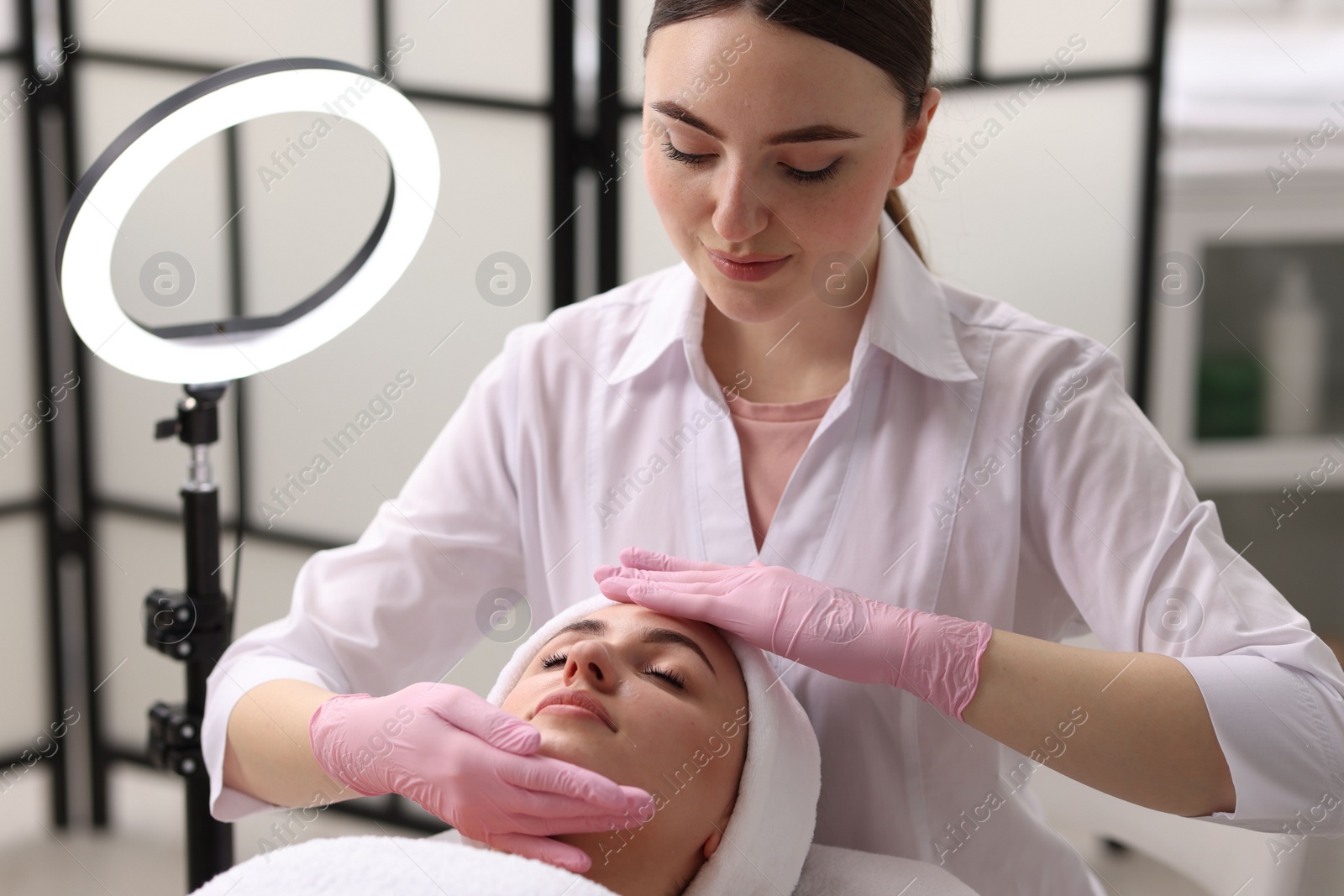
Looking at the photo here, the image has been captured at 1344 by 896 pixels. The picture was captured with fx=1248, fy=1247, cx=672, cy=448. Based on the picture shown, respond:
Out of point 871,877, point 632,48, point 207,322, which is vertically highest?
point 632,48

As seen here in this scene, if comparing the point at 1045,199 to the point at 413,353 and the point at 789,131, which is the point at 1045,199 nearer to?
the point at 789,131

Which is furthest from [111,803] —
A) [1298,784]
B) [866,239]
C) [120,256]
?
[1298,784]

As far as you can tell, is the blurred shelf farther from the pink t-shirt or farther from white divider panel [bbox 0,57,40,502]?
white divider panel [bbox 0,57,40,502]

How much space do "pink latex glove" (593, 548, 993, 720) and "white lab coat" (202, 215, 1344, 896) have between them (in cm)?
12

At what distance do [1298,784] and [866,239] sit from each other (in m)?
0.71

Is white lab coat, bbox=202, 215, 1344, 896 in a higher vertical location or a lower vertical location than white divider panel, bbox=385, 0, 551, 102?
lower

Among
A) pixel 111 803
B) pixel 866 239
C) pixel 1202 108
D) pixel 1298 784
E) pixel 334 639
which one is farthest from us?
pixel 111 803

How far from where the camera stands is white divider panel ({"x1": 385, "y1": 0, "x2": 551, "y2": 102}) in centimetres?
227

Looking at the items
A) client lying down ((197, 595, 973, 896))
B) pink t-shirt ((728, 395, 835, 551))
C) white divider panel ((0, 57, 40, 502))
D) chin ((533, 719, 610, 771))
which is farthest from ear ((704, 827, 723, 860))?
white divider panel ((0, 57, 40, 502))

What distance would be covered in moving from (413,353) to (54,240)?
672 mm

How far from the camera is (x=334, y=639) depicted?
1.48 meters

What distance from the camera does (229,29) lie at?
231 centimetres

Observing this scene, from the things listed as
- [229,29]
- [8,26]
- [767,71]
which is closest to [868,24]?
[767,71]

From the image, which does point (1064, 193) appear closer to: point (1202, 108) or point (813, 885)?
point (1202, 108)
